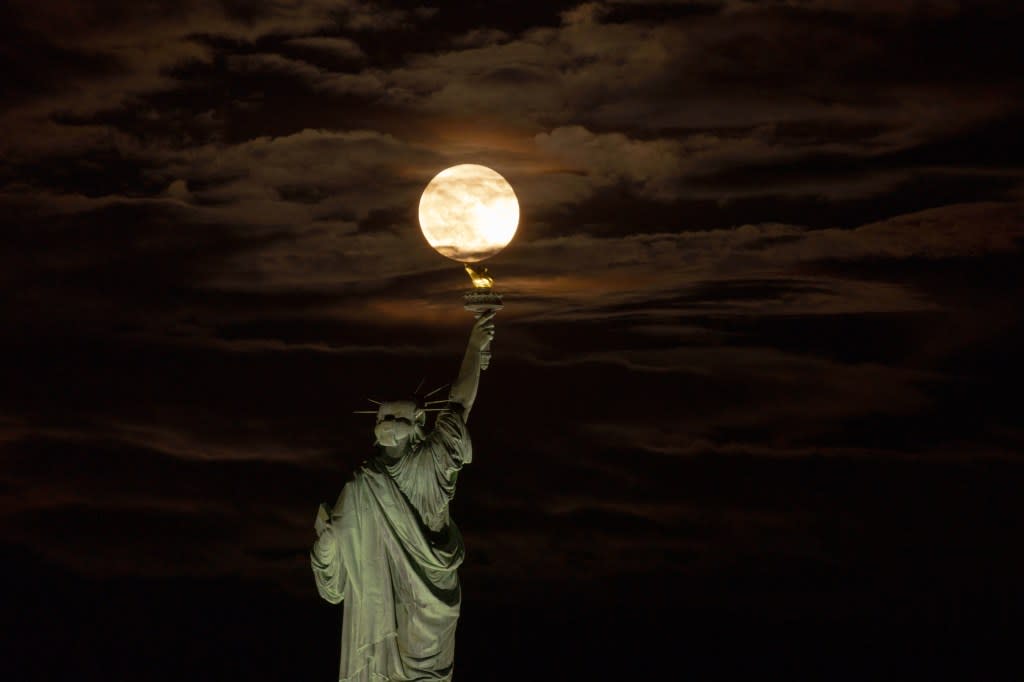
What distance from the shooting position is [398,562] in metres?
8.08

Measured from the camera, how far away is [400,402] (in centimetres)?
816

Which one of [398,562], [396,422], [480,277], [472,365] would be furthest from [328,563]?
[480,277]

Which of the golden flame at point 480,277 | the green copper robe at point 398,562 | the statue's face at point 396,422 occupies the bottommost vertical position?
the green copper robe at point 398,562

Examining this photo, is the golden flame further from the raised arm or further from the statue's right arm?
the statue's right arm

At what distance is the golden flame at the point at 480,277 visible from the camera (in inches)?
324

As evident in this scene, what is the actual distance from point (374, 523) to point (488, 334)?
3.78ft

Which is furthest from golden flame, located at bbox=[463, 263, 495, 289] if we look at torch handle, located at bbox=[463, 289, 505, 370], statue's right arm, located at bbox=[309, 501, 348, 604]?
statue's right arm, located at bbox=[309, 501, 348, 604]

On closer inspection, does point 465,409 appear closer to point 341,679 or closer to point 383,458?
point 383,458

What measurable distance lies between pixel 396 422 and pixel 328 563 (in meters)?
0.81

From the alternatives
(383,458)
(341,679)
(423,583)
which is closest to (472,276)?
(383,458)

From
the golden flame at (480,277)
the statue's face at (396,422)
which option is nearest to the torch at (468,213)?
the golden flame at (480,277)

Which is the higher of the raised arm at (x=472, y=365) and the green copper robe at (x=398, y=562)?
the raised arm at (x=472, y=365)

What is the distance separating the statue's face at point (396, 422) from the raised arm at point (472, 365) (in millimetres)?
244

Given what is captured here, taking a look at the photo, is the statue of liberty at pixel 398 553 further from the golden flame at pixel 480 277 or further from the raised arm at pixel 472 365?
the golden flame at pixel 480 277
